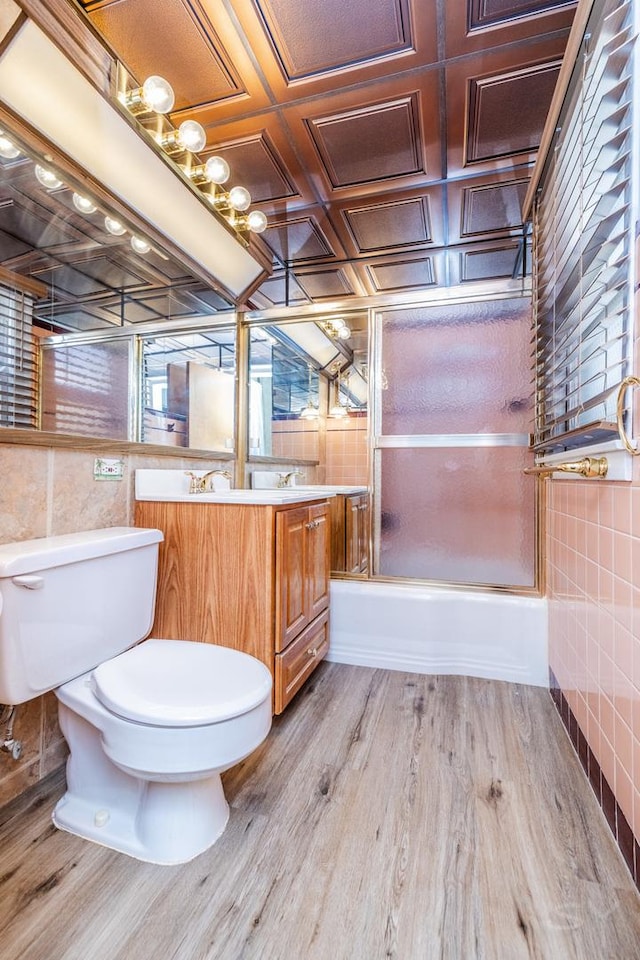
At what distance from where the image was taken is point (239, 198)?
1755 mm

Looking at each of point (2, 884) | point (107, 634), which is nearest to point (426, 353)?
point (107, 634)

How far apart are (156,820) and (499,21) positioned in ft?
7.85

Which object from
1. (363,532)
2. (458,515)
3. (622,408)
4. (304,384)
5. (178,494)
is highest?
(304,384)

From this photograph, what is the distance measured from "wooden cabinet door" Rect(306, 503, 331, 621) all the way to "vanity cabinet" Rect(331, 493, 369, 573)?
0.88 ft

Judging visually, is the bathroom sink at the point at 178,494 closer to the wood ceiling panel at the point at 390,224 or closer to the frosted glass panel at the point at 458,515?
the frosted glass panel at the point at 458,515

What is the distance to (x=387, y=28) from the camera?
4.24ft

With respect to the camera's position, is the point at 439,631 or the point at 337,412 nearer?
the point at 439,631

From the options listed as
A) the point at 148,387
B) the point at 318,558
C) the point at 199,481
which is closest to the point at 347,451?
the point at 318,558

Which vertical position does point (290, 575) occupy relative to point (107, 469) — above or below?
below

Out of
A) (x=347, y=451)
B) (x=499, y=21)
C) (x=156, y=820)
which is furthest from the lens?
(x=347, y=451)

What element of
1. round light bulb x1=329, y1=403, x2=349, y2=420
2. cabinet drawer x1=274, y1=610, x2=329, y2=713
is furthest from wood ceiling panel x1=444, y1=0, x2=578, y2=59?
cabinet drawer x1=274, y1=610, x2=329, y2=713

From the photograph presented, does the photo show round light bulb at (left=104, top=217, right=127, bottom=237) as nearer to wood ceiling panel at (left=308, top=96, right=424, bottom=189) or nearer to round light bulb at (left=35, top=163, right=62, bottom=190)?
round light bulb at (left=35, top=163, right=62, bottom=190)

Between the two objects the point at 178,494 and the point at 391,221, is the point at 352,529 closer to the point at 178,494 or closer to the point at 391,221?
the point at 178,494

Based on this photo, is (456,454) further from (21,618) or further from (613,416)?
(21,618)
